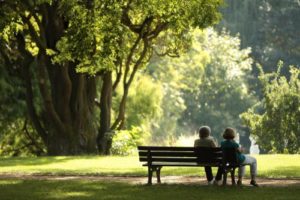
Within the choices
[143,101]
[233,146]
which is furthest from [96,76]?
[233,146]

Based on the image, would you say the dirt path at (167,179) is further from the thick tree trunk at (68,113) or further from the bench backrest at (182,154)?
the thick tree trunk at (68,113)

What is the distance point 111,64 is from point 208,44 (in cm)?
5287

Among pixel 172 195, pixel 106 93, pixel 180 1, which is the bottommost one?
pixel 172 195

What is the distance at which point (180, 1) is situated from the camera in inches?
981

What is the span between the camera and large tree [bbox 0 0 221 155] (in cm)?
2358

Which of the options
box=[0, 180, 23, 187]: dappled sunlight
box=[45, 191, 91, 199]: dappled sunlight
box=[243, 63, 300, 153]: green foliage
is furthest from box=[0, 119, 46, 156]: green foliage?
box=[45, 191, 91, 199]: dappled sunlight

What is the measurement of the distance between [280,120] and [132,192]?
23711mm

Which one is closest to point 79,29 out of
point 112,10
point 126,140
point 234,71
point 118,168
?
point 112,10

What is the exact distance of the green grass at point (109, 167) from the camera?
19000mm

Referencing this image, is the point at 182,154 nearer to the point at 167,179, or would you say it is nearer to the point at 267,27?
the point at 167,179

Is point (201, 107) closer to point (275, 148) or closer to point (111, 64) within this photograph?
point (275, 148)

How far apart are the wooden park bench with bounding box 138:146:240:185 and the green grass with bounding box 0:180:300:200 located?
41 centimetres

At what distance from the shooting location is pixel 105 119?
1167 inches

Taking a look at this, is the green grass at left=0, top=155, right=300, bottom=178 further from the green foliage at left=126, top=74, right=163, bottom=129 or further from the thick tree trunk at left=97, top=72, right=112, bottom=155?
the green foliage at left=126, top=74, right=163, bottom=129
